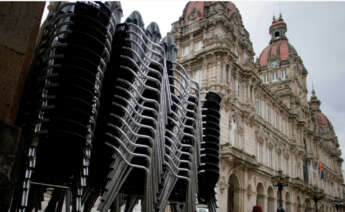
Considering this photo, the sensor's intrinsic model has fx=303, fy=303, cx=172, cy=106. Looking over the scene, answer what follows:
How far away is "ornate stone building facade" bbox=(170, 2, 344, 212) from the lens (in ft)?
71.6

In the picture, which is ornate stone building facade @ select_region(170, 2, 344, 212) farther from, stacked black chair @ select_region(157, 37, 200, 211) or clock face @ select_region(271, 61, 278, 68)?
stacked black chair @ select_region(157, 37, 200, 211)

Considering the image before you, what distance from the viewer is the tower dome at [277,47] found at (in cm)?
4309

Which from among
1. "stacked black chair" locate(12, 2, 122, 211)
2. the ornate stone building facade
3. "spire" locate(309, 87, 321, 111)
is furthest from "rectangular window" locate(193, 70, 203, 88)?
"spire" locate(309, 87, 321, 111)

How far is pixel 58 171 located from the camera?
4.70 meters

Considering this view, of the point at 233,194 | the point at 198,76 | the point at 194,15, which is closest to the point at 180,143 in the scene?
the point at 233,194

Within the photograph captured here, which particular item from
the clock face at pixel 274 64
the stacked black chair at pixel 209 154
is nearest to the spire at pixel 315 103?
the clock face at pixel 274 64

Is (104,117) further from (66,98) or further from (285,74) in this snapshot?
(285,74)

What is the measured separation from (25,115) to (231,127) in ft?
61.6

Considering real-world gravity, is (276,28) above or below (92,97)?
above

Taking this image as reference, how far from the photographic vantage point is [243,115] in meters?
24.0

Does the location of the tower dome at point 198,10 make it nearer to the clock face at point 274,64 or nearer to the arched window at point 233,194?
the arched window at point 233,194

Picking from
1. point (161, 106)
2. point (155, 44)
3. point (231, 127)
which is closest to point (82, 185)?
point (161, 106)

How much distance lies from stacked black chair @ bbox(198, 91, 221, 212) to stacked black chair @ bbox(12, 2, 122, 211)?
4458mm

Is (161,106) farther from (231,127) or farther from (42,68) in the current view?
(231,127)
